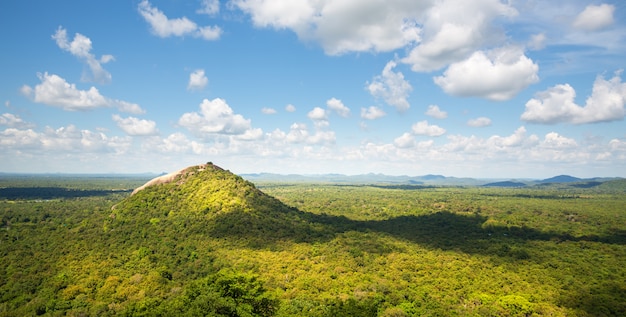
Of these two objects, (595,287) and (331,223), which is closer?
(595,287)

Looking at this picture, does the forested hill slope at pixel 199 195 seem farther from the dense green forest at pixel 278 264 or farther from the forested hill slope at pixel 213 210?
the dense green forest at pixel 278 264

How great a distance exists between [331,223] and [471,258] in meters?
48.7

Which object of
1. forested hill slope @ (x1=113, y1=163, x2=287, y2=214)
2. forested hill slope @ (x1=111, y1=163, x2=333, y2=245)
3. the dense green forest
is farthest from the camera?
forested hill slope @ (x1=113, y1=163, x2=287, y2=214)

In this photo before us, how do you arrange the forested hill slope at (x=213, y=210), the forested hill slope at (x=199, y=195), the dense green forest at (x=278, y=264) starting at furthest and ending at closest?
1. the forested hill slope at (x=199, y=195)
2. the forested hill slope at (x=213, y=210)
3. the dense green forest at (x=278, y=264)

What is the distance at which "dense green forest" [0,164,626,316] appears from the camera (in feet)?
175

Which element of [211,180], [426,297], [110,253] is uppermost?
[211,180]

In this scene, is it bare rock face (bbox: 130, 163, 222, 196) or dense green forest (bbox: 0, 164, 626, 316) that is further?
bare rock face (bbox: 130, 163, 222, 196)

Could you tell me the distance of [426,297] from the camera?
61250 mm

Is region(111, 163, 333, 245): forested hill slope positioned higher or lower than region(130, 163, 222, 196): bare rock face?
lower

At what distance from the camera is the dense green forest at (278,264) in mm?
53438

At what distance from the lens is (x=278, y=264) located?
72.2 metres

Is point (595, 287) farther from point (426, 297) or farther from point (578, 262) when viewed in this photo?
point (426, 297)

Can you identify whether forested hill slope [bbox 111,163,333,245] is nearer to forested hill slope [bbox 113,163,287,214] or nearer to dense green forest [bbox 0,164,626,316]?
forested hill slope [bbox 113,163,287,214]

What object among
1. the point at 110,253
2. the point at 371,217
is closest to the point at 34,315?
the point at 110,253
